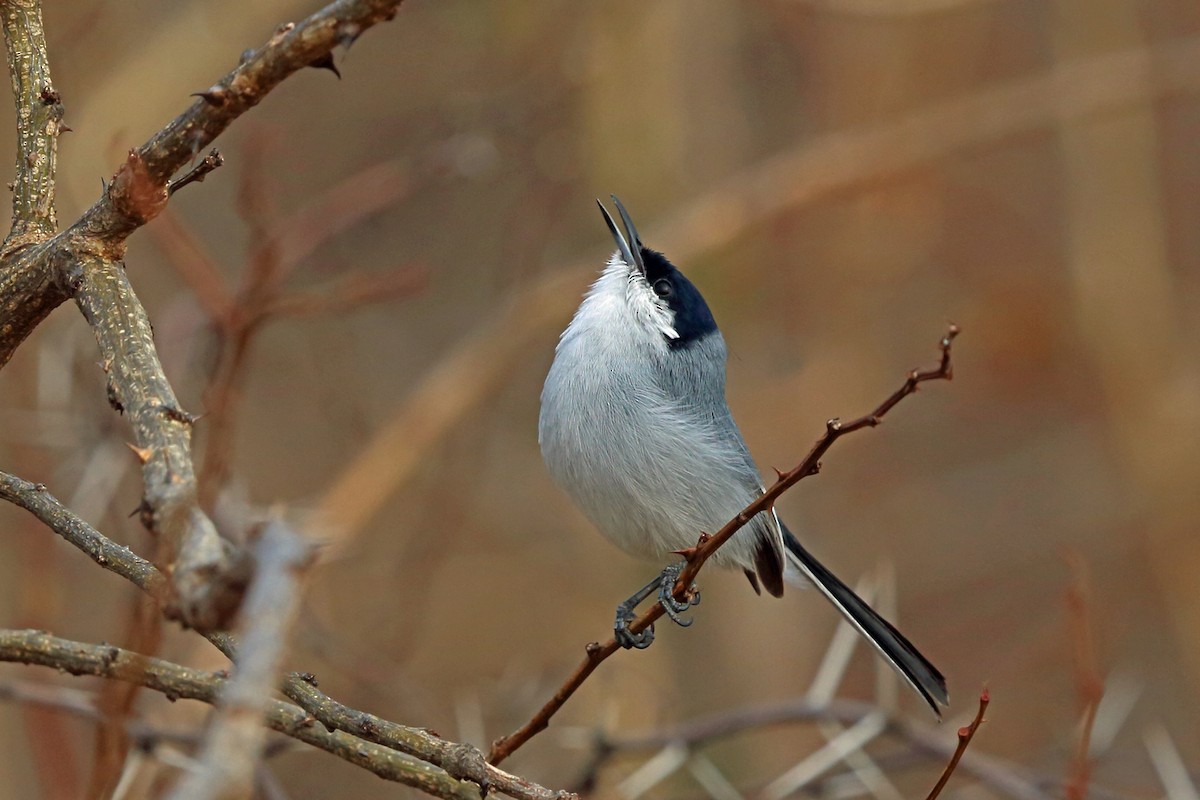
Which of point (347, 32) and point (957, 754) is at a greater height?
point (347, 32)

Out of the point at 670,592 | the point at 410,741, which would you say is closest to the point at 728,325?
the point at 670,592

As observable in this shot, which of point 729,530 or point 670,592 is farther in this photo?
point 670,592

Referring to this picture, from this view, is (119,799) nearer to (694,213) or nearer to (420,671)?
(694,213)

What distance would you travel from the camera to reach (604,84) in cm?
579

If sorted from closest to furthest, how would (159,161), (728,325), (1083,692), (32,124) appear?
(159,161)
(32,124)
(1083,692)
(728,325)

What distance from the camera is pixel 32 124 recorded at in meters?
1.71

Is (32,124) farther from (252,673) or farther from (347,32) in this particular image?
(252,673)

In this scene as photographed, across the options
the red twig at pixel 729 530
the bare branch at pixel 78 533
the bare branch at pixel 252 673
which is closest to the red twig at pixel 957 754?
the red twig at pixel 729 530

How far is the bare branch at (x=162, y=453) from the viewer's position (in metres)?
0.88

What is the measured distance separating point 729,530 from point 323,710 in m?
0.69

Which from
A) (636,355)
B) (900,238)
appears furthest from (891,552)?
(636,355)

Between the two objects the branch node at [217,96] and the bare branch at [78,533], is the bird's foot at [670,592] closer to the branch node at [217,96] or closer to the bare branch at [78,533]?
the bare branch at [78,533]

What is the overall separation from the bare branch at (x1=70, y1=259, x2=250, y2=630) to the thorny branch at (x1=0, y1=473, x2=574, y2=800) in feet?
0.79

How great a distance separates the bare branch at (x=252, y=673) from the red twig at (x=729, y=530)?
92 cm
